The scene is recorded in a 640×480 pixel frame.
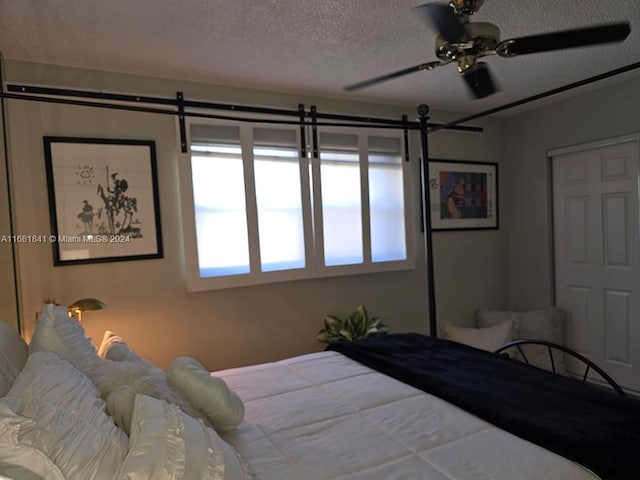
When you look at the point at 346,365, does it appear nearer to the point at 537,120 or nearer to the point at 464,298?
the point at 464,298

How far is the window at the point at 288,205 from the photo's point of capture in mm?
2887

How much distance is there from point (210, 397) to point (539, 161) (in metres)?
3.79

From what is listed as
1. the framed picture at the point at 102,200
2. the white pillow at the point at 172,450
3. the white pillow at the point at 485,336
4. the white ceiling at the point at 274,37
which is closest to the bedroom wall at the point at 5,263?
the framed picture at the point at 102,200

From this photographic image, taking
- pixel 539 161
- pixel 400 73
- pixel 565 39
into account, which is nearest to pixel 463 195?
pixel 539 161

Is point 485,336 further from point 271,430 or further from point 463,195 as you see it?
point 271,430

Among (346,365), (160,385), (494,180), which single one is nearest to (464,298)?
(494,180)

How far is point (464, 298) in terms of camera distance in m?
3.99

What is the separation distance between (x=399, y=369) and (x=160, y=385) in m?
1.12

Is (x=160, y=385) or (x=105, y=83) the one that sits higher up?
(x=105, y=83)

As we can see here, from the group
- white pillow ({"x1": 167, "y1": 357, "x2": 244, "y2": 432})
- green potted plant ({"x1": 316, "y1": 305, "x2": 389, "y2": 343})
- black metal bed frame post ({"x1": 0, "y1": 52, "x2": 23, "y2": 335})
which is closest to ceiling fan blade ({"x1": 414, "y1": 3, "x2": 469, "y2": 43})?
white pillow ({"x1": 167, "y1": 357, "x2": 244, "y2": 432})

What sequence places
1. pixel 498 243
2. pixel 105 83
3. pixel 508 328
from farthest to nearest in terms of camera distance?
pixel 498 243 < pixel 508 328 < pixel 105 83

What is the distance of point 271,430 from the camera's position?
1.47 metres

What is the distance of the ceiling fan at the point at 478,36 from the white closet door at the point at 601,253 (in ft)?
7.27

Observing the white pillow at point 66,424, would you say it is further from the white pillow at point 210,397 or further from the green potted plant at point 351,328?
the green potted plant at point 351,328
